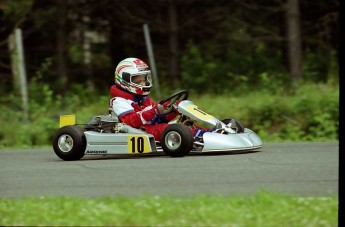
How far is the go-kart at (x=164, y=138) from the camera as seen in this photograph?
34.3ft

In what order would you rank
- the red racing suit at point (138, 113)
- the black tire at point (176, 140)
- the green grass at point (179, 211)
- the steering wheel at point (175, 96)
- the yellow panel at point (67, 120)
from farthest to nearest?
1. the yellow panel at point (67, 120)
2. the red racing suit at point (138, 113)
3. the steering wheel at point (175, 96)
4. the black tire at point (176, 140)
5. the green grass at point (179, 211)

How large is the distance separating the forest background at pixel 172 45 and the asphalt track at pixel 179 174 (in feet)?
24.7

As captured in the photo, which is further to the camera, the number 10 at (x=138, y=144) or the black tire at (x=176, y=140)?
the number 10 at (x=138, y=144)

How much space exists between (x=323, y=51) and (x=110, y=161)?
1431 cm

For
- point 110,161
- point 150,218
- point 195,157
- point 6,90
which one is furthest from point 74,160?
point 6,90

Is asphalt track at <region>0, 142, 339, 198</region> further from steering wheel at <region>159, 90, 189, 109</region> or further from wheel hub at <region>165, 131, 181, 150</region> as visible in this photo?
steering wheel at <region>159, 90, 189, 109</region>

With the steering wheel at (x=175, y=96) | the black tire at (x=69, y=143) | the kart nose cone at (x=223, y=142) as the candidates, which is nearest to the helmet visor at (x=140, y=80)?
the steering wheel at (x=175, y=96)

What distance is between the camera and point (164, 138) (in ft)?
34.3

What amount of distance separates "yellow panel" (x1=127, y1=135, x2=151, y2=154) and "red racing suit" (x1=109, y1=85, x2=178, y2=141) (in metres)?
0.24

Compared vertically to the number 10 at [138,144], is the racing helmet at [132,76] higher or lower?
higher

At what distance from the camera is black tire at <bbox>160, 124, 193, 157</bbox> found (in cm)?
1028

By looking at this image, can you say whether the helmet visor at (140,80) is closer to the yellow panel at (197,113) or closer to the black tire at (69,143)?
the yellow panel at (197,113)

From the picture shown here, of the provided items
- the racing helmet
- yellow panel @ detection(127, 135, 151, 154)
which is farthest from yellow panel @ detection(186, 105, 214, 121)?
the racing helmet

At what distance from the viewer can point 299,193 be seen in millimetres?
7617
